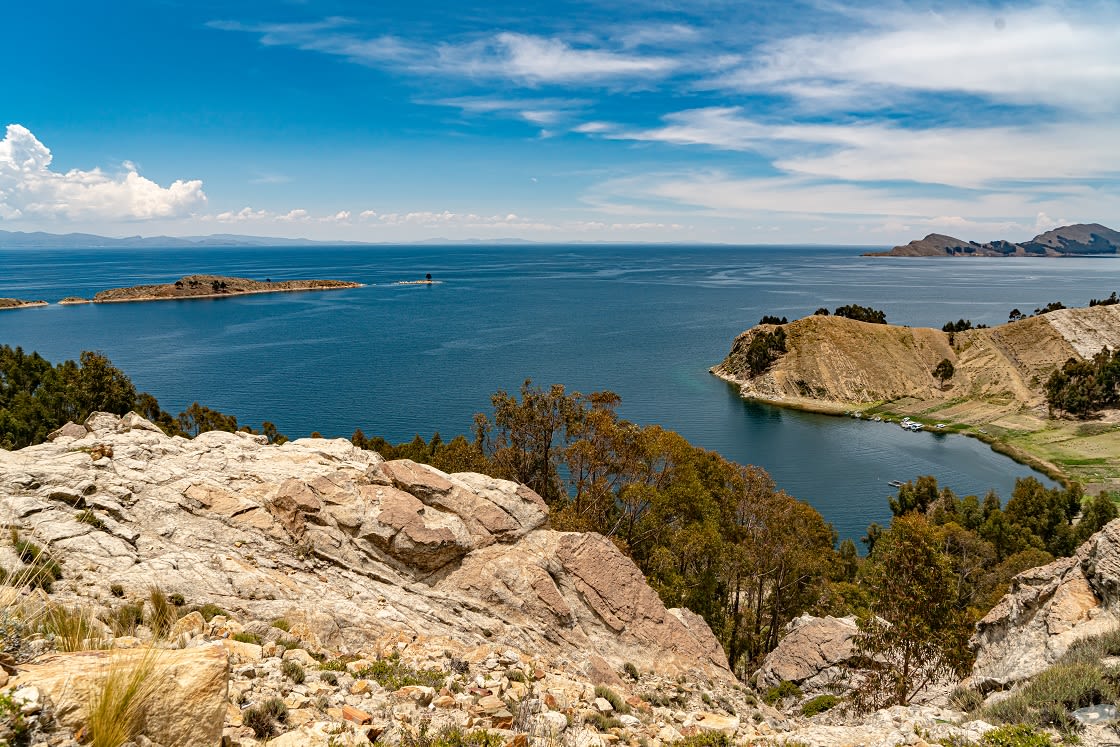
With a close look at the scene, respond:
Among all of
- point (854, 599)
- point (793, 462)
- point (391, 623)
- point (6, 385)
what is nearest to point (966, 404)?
point (793, 462)

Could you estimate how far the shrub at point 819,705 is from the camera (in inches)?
1062

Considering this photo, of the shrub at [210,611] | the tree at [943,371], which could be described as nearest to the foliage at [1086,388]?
the tree at [943,371]

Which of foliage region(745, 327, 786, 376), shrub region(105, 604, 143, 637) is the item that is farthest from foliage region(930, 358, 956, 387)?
shrub region(105, 604, 143, 637)

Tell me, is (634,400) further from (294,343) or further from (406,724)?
(406,724)

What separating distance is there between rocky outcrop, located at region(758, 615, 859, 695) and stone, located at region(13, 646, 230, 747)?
29111mm

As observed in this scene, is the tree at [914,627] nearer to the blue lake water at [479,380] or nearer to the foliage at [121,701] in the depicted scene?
the foliage at [121,701]

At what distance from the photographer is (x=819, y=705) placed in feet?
89.4

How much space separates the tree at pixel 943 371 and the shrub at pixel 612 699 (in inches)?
5356

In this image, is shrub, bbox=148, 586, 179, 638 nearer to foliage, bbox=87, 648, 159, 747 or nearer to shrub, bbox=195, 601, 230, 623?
shrub, bbox=195, 601, 230, 623

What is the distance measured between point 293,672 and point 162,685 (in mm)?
5799

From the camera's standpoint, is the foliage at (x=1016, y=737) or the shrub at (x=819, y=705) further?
the shrub at (x=819, y=705)

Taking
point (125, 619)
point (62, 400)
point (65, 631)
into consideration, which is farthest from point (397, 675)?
point (62, 400)

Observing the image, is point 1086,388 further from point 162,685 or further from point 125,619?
point 162,685

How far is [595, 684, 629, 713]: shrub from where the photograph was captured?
17156 millimetres
